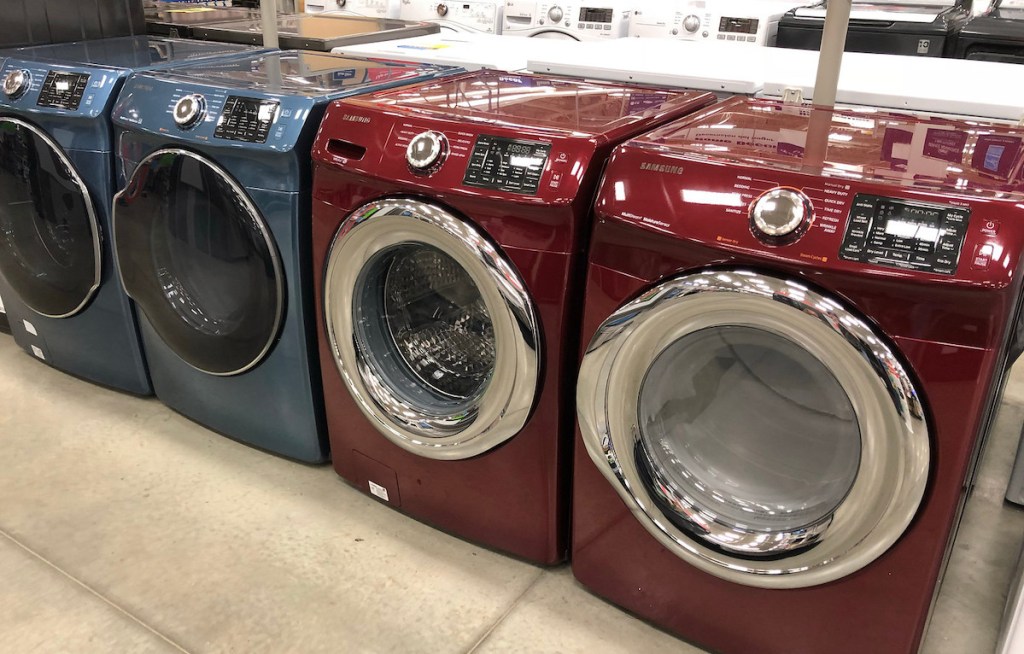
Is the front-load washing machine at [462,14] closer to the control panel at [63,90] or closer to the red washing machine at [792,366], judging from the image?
the control panel at [63,90]

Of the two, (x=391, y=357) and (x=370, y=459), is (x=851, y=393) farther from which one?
(x=370, y=459)

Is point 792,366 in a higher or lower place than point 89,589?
higher

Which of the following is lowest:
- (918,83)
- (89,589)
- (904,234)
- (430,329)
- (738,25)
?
(89,589)

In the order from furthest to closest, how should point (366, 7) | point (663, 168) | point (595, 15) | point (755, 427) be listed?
point (366, 7) → point (595, 15) → point (755, 427) → point (663, 168)

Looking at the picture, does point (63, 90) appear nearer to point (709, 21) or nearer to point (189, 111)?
point (189, 111)

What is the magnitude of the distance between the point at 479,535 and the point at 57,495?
1091 mm

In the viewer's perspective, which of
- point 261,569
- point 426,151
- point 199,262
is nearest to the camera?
point 426,151

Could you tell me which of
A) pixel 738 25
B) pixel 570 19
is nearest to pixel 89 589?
pixel 570 19

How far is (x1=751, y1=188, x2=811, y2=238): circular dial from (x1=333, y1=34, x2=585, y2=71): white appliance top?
1405mm

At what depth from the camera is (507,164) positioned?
1442mm

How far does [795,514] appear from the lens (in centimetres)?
136

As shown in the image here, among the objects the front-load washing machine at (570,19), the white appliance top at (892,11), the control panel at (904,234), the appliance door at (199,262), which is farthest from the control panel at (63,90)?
the white appliance top at (892,11)

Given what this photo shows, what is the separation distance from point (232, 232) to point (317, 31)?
1703mm

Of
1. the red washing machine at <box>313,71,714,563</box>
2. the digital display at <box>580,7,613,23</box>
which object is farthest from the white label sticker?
the digital display at <box>580,7,613,23</box>
